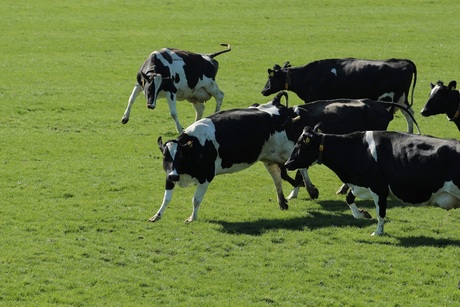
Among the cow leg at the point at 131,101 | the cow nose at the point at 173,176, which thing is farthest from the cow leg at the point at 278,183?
the cow leg at the point at 131,101

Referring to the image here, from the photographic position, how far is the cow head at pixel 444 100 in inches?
946

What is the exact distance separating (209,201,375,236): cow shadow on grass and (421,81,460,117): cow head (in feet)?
16.0

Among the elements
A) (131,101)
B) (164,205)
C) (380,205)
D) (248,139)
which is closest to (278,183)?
(248,139)

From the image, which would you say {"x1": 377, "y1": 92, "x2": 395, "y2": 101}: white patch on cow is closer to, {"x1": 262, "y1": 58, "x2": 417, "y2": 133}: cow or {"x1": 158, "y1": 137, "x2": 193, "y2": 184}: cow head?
{"x1": 262, "y1": 58, "x2": 417, "y2": 133}: cow

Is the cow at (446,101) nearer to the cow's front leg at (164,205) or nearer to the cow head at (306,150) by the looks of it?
the cow head at (306,150)

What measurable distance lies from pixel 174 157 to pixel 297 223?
2.78 metres

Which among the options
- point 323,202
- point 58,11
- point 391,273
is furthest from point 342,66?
point 58,11

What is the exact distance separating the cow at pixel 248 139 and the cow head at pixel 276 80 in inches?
245

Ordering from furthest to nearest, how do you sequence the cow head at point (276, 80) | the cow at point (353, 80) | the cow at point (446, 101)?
the cow head at point (276, 80), the cow at point (353, 80), the cow at point (446, 101)

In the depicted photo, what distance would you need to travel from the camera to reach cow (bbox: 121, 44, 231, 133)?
2828cm

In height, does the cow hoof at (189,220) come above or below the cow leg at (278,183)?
below

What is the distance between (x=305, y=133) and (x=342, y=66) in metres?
8.98

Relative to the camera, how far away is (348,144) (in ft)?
62.8

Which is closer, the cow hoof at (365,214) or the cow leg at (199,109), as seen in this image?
the cow hoof at (365,214)
